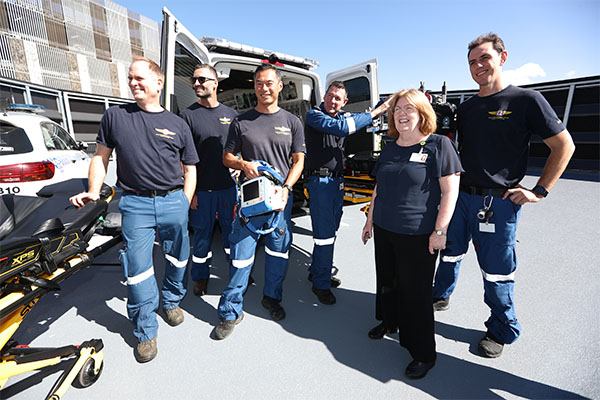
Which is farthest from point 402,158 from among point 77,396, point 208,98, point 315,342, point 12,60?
point 12,60

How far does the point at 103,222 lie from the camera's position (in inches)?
111

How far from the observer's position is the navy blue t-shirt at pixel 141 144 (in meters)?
1.93

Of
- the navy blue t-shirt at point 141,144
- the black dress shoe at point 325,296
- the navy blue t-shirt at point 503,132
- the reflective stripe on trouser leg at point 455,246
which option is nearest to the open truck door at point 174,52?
the navy blue t-shirt at point 141,144

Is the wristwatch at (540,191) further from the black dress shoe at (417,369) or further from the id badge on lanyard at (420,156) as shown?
the black dress shoe at (417,369)

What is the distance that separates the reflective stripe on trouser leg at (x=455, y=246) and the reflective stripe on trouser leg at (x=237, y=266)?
4.87ft

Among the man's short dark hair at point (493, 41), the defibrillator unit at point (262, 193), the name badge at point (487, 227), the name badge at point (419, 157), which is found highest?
the man's short dark hair at point (493, 41)

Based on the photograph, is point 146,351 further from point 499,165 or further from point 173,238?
point 499,165

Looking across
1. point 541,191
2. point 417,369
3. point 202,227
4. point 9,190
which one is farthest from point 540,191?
point 9,190

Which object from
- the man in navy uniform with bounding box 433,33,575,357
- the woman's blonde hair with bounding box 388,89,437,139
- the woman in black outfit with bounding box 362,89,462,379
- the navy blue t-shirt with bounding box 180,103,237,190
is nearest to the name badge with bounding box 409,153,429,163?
the woman in black outfit with bounding box 362,89,462,379

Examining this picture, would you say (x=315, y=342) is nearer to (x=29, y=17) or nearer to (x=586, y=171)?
(x=586, y=171)

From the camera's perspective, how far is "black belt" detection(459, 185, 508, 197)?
189 cm

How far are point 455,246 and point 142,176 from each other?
242cm

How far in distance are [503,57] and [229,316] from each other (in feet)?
9.04

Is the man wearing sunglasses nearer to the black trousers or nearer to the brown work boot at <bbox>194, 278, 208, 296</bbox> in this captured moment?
the brown work boot at <bbox>194, 278, 208, 296</bbox>
